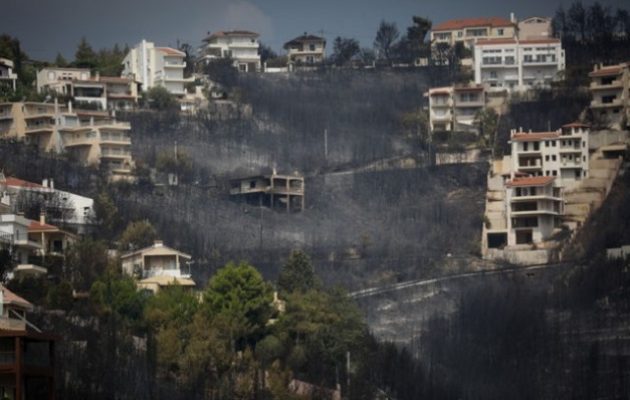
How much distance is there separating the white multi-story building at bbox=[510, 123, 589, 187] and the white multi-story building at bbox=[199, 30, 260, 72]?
2098 centimetres

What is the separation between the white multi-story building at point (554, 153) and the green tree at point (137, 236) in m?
21.5

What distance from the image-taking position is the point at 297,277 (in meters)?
92.9

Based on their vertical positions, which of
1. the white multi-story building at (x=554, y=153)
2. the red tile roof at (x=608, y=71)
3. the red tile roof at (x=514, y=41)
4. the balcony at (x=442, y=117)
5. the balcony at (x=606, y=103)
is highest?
the red tile roof at (x=514, y=41)

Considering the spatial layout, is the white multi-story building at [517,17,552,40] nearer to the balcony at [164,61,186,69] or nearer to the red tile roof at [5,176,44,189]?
the balcony at [164,61,186,69]

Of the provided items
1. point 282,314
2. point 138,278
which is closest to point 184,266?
point 138,278

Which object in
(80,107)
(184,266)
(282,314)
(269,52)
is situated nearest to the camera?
(282,314)

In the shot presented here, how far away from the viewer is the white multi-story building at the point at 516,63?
12950 cm

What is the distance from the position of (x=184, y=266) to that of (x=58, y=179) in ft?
37.1

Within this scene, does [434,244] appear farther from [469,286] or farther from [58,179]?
[58,179]

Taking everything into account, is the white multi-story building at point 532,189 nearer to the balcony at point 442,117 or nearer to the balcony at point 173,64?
the balcony at point 442,117

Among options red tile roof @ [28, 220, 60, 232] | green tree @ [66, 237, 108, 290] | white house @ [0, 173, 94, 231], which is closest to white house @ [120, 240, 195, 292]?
green tree @ [66, 237, 108, 290]

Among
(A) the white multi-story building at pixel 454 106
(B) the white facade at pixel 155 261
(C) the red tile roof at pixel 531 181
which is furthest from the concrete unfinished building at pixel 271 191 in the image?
(B) the white facade at pixel 155 261

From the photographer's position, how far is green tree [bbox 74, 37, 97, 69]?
131m

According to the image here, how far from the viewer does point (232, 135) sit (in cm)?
12419
